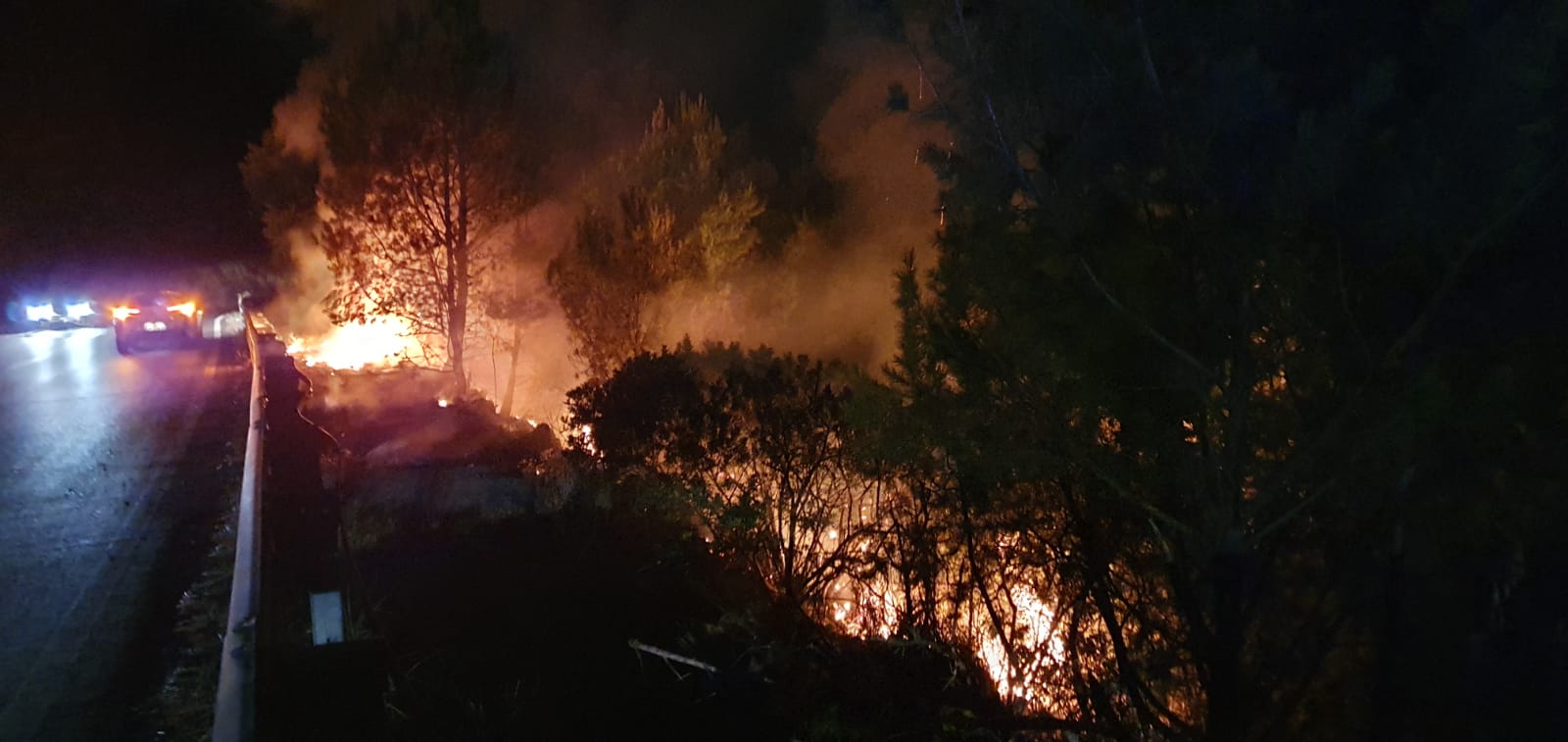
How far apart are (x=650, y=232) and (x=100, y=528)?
12887 millimetres

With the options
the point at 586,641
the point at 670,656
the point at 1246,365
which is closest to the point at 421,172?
the point at 586,641

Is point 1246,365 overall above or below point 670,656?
above

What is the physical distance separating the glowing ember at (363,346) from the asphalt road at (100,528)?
560 centimetres

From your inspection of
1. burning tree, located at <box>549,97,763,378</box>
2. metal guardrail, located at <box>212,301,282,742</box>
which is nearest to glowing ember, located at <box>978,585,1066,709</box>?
metal guardrail, located at <box>212,301,282,742</box>

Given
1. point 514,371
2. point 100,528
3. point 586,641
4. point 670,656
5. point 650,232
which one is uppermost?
point 650,232

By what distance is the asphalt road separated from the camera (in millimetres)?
5344

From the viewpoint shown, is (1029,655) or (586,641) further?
(1029,655)

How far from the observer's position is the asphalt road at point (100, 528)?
210 inches

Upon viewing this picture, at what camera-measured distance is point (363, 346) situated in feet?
75.9

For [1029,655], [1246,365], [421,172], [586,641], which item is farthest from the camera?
[421,172]

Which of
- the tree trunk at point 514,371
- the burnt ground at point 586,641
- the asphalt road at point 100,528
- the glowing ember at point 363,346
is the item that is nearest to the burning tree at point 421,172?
the glowing ember at point 363,346

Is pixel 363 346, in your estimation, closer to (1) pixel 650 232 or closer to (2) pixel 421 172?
(2) pixel 421 172

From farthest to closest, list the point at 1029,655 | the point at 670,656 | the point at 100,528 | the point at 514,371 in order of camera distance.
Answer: the point at 514,371 → the point at 100,528 → the point at 1029,655 → the point at 670,656

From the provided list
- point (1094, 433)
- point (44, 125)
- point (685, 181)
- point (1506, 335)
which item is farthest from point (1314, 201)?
point (44, 125)
